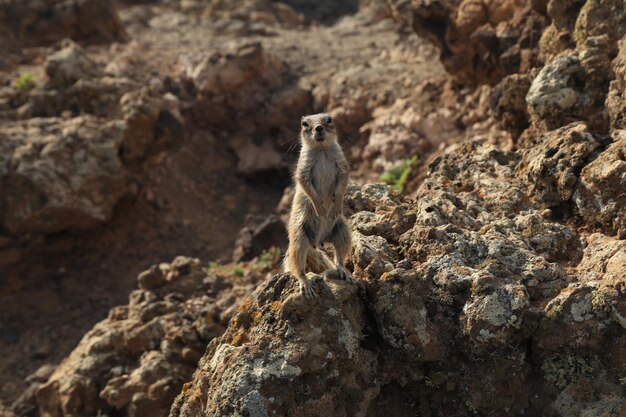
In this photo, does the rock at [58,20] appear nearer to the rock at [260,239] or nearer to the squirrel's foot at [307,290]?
the rock at [260,239]

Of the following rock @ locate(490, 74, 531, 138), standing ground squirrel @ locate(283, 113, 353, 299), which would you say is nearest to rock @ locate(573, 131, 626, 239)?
standing ground squirrel @ locate(283, 113, 353, 299)

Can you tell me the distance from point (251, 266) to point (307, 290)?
638 centimetres

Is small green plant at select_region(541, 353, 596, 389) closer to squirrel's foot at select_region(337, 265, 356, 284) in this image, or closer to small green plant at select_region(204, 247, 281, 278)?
squirrel's foot at select_region(337, 265, 356, 284)

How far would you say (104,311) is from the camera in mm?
14125

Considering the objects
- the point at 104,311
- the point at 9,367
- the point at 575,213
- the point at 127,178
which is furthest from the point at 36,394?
the point at 575,213

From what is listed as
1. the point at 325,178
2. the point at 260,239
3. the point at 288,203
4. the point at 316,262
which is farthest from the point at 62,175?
the point at 316,262

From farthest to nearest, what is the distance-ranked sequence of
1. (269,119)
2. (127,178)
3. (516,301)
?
(269,119)
(127,178)
(516,301)

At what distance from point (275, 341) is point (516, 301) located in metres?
2.22

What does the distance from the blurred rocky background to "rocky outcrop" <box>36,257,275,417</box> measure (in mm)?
38

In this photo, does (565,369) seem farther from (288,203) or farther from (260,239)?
(288,203)

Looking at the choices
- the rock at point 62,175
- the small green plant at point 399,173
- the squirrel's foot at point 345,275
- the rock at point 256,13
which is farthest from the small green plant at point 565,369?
the rock at point 256,13

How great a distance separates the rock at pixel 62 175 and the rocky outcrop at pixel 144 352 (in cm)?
310

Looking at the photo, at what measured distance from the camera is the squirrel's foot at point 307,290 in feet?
22.1

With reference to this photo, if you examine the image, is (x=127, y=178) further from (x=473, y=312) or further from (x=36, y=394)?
(x=473, y=312)
